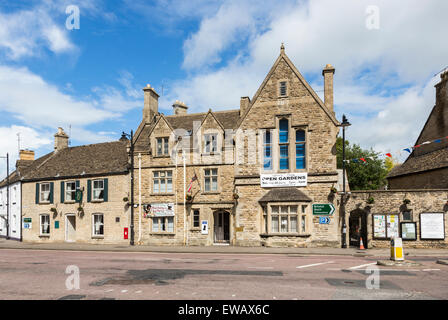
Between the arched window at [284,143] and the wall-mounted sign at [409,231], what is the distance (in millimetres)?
8835

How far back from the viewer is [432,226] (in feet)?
76.7

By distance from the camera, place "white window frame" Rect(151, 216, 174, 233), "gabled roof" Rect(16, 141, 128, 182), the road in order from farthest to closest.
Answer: "gabled roof" Rect(16, 141, 128, 182)
"white window frame" Rect(151, 216, 174, 233)
the road

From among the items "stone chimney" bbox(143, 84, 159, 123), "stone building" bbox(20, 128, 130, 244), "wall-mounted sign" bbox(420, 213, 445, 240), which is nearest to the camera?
"wall-mounted sign" bbox(420, 213, 445, 240)

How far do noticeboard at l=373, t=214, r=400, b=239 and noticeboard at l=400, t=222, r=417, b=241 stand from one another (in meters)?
0.36

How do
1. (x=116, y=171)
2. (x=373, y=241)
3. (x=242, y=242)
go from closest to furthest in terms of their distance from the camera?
(x=373, y=241), (x=242, y=242), (x=116, y=171)

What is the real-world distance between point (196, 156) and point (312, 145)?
899 centimetres

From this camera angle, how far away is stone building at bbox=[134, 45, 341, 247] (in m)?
24.9

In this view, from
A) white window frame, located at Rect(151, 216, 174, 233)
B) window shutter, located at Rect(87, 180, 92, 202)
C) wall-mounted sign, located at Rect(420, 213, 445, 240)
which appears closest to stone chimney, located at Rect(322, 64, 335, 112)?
wall-mounted sign, located at Rect(420, 213, 445, 240)

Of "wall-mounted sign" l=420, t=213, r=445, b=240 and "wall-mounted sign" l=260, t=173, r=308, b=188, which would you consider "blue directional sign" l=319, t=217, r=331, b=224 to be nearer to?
"wall-mounted sign" l=260, t=173, r=308, b=188

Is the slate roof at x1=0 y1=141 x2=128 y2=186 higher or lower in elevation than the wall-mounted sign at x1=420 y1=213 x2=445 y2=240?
higher

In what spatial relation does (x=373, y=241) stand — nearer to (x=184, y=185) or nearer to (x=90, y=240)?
(x=184, y=185)

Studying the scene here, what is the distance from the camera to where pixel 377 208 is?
2427 cm
